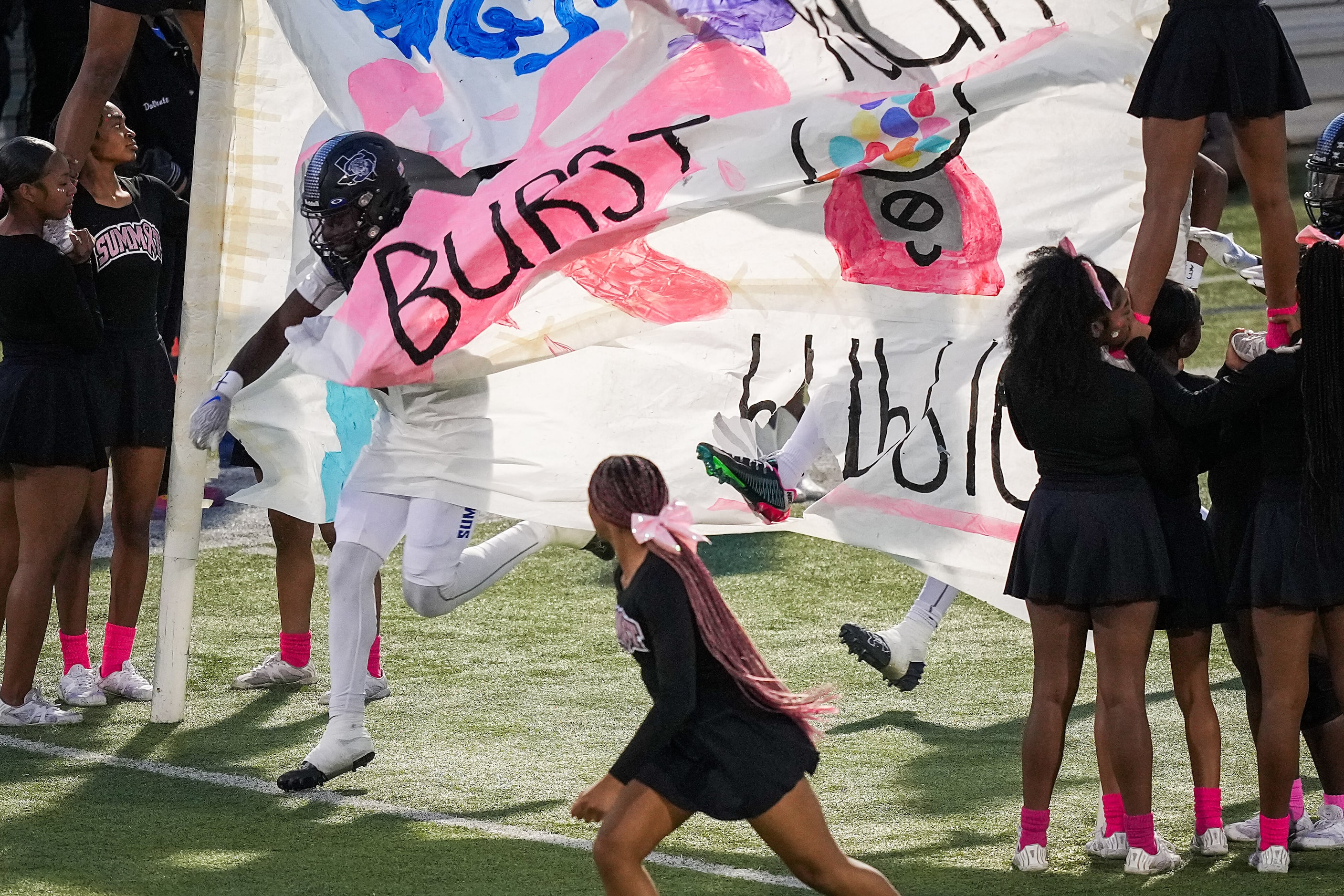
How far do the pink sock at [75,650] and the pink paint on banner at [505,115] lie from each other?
101 inches

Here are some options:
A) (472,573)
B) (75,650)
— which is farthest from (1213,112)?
(75,650)

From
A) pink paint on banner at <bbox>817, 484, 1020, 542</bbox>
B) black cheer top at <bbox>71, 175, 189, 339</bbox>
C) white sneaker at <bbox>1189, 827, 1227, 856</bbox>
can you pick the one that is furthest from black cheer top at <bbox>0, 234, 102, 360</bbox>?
white sneaker at <bbox>1189, 827, 1227, 856</bbox>

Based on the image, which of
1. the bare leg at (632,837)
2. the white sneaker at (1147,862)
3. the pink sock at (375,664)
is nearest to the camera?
the bare leg at (632,837)

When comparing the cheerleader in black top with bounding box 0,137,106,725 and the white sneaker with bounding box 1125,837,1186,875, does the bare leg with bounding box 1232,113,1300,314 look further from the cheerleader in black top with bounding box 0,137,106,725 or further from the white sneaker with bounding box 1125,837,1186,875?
the cheerleader in black top with bounding box 0,137,106,725

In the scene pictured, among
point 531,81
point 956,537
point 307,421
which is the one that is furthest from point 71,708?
point 956,537

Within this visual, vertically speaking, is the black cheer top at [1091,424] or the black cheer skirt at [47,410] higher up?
the black cheer top at [1091,424]

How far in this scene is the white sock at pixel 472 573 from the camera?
5.82m

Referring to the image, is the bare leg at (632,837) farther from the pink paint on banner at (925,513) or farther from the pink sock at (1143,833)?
the pink paint on banner at (925,513)

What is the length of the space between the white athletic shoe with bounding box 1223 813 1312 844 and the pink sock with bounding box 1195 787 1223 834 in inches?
3.2

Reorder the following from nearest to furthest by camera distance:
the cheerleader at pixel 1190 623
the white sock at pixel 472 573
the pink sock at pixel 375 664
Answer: the cheerleader at pixel 1190 623 → the white sock at pixel 472 573 → the pink sock at pixel 375 664

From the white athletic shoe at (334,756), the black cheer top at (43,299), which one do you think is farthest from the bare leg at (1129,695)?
the black cheer top at (43,299)

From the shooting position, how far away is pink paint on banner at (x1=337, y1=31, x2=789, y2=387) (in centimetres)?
566

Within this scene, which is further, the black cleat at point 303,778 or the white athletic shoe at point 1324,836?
the black cleat at point 303,778

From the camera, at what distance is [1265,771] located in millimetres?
4789
